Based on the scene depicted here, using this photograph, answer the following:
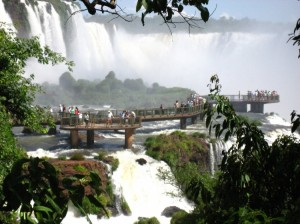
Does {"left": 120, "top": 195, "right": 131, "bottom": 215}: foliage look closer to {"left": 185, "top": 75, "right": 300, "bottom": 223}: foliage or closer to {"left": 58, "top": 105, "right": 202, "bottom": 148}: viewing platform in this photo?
{"left": 58, "top": 105, "right": 202, "bottom": 148}: viewing platform

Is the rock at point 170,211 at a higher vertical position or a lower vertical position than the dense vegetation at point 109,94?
lower

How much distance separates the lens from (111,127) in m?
24.7

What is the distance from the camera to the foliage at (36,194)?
1.75 metres

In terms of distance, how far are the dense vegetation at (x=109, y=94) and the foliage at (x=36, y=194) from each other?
49.6m

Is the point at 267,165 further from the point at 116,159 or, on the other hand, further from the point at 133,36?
the point at 133,36

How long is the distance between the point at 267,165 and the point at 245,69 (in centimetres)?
9427

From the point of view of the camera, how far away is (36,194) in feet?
6.04

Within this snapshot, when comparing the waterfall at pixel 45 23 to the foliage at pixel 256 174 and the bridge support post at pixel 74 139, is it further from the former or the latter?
the foliage at pixel 256 174

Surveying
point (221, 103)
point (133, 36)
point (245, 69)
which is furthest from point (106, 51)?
point (221, 103)

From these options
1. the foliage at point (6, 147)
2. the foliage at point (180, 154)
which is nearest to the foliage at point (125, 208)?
the foliage at point (180, 154)

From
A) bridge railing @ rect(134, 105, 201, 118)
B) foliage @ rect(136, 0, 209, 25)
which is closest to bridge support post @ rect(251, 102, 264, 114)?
bridge railing @ rect(134, 105, 201, 118)

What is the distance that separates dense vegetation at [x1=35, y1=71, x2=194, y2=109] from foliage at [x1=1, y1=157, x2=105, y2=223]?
163ft

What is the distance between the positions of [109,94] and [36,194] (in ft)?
188

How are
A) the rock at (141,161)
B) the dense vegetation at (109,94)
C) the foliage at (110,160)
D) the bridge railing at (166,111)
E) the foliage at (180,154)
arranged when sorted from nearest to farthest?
the foliage at (110,160)
the foliage at (180,154)
the rock at (141,161)
the bridge railing at (166,111)
the dense vegetation at (109,94)
